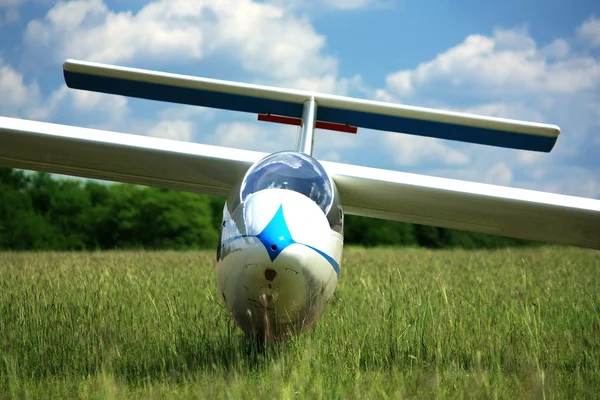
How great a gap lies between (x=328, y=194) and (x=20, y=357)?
11.3 ft

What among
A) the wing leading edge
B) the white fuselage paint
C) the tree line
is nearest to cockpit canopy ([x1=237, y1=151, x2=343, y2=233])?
the white fuselage paint

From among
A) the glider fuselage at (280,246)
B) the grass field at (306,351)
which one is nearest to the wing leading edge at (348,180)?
the grass field at (306,351)

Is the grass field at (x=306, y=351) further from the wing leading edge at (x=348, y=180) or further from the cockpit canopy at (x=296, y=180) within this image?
the cockpit canopy at (x=296, y=180)

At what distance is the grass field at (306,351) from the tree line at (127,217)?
1768 inches

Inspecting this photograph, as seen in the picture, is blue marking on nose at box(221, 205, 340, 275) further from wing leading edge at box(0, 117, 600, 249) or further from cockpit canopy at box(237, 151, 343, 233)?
wing leading edge at box(0, 117, 600, 249)

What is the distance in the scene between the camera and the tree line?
5250cm

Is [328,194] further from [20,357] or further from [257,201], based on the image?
[20,357]

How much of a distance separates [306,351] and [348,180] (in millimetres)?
2022

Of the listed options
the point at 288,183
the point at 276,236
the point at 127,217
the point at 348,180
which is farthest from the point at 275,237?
the point at 127,217

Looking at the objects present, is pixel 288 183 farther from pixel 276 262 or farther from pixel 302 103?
pixel 302 103

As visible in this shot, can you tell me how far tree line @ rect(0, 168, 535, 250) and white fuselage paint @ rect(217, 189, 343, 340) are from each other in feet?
158

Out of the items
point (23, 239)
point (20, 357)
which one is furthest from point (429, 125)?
point (23, 239)

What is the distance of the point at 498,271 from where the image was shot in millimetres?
13117

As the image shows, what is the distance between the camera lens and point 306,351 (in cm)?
505
